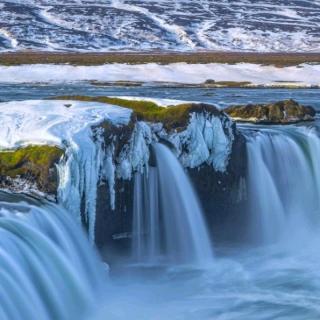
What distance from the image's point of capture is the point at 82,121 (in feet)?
48.8

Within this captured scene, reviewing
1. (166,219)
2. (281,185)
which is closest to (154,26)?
(281,185)

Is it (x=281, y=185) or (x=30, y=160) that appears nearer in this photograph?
(x=30, y=160)

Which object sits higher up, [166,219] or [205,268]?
[166,219]

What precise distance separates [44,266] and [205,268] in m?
4.80

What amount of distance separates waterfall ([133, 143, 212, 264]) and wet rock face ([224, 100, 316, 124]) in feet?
25.4

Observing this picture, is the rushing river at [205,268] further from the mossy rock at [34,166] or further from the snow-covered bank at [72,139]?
the snow-covered bank at [72,139]

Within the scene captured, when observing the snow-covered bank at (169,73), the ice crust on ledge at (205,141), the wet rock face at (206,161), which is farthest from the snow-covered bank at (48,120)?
the snow-covered bank at (169,73)

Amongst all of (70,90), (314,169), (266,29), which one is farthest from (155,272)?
(266,29)

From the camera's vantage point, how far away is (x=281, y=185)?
62.0 feet

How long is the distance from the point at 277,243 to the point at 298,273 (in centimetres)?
239

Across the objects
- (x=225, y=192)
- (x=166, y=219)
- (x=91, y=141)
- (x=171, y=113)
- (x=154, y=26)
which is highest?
(x=171, y=113)

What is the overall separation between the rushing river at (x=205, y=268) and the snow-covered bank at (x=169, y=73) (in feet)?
108

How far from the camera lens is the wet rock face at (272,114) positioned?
77.4 ft

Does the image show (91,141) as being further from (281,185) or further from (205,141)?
(281,185)
